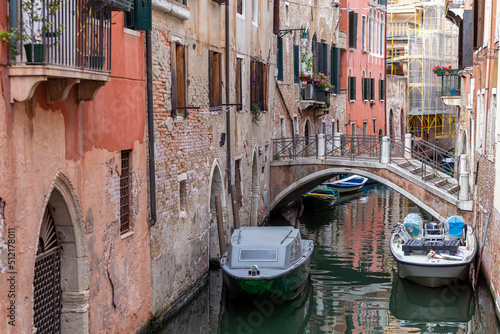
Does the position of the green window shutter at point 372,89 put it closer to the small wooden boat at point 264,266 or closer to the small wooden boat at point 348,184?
the small wooden boat at point 348,184

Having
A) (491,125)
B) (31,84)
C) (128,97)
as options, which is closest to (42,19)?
(31,84)

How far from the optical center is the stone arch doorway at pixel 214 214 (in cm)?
1479

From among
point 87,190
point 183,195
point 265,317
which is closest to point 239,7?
point 183,195

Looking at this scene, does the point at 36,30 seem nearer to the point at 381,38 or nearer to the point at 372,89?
Answer: the point at 372,89

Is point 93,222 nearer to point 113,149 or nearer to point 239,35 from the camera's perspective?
point 113,149

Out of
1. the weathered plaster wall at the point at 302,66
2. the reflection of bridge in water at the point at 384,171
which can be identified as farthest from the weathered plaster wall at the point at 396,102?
the reflection of bridge in water at the point at 384,171

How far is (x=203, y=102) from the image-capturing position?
44.3 ft

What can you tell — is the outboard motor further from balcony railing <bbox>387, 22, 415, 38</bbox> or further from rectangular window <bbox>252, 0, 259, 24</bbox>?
balcony railing <bbox>387, 22, 415, 38</bbox>

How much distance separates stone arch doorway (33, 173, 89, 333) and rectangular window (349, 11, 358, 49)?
A: 22343mm

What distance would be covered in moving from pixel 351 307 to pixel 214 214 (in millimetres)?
3495

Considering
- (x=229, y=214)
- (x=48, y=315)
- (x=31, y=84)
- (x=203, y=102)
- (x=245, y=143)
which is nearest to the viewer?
(x=31, y=84)

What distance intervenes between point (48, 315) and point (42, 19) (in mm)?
3275

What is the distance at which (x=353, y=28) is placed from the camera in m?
29.2

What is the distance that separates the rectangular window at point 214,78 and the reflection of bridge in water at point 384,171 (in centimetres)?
520
